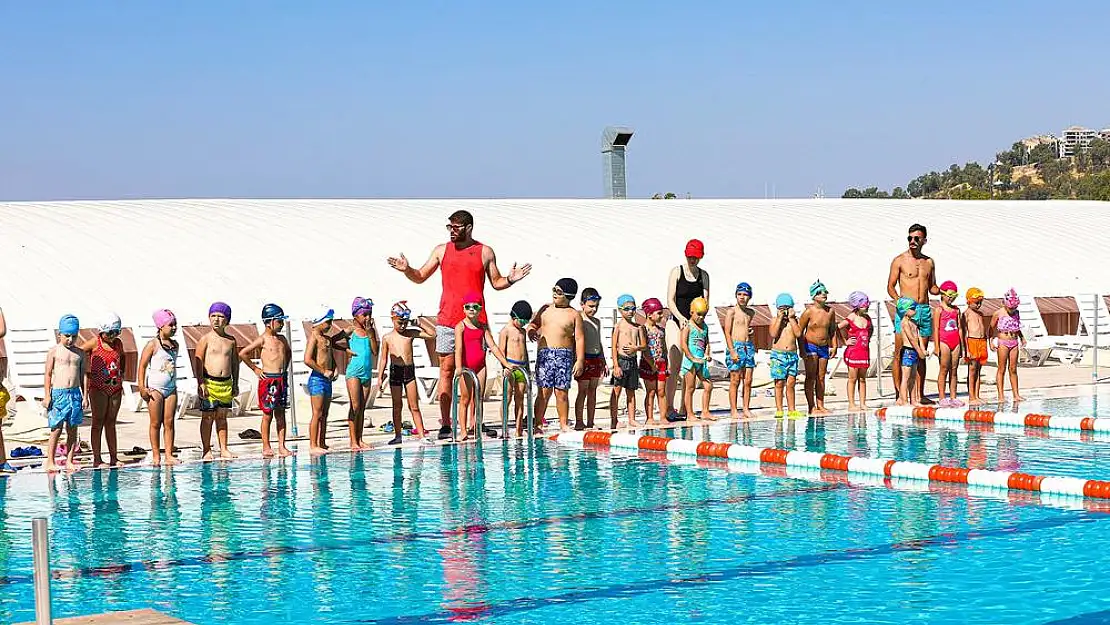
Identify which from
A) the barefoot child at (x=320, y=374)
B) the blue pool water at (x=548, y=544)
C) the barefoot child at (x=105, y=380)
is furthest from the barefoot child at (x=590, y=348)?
the barefoot child at (x=105, y=380)

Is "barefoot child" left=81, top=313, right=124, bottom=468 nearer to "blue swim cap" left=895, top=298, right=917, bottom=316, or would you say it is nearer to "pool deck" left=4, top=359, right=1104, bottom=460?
"pool deck" left=4, top=359, right=1104, bottom=460

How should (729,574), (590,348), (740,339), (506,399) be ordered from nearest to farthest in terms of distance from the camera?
1. (729,574)
2. (506,399)
3. (590,348)
4. (740,339)

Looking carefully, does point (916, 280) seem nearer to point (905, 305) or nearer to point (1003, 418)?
point (905, 305)

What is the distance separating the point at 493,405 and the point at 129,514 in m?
8.14

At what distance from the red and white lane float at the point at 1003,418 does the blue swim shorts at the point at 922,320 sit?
2.78 feet

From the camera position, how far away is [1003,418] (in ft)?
48.6

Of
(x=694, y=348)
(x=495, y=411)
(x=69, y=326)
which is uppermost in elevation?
(x=69, y=326)

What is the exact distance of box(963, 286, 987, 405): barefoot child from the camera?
16578mm

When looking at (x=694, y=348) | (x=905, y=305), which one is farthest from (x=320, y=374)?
(x=905, y=305)

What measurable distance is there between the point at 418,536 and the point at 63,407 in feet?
13.6

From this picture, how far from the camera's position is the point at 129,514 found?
9.88m

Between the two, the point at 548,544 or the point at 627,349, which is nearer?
the point at 548,544

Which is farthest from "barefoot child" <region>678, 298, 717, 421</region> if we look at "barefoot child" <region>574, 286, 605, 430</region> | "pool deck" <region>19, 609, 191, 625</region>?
"pool deck" <region>19, 609, 191, 625</region>

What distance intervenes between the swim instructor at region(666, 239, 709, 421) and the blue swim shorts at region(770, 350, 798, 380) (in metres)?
0.97
